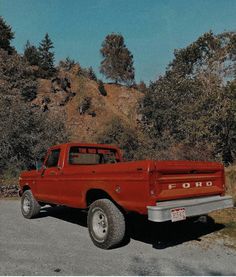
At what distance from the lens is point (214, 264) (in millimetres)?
4957

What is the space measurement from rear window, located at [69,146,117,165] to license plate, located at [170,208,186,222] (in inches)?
116

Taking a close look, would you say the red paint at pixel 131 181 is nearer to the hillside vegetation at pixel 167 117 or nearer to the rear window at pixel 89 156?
the rear window at pixel 89 156

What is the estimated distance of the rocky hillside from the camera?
170 ft

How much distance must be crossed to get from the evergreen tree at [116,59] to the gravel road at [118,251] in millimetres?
69357

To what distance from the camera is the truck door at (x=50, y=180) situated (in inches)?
288

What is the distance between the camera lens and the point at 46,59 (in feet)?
200

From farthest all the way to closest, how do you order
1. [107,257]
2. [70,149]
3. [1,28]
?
[1,28]
[70,149]
[107,257]

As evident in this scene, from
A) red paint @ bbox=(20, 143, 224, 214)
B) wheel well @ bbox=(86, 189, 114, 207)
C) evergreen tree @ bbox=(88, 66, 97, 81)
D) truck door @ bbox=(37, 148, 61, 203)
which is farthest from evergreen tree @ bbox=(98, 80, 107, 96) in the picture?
wheel well @ bbox=(86, 189, 114, 207)

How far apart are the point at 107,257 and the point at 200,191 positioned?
205 cm

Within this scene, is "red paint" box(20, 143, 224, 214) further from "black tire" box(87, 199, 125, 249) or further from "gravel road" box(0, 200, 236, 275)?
"gravel road" box(0, 200, 236, 275)

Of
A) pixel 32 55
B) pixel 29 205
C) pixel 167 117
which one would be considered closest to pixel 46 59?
pixel 32 55

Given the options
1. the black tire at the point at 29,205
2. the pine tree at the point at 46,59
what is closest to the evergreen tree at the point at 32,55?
the pine tree at the point at 46,59

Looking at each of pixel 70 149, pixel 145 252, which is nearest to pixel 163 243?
pixel 145 252

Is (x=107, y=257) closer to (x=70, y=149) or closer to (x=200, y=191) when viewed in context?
Result: (x=200, y=191)
